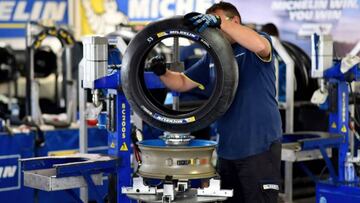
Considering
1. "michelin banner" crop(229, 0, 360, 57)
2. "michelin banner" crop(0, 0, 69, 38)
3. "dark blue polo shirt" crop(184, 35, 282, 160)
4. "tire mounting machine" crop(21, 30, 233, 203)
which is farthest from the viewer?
"michelin banner" crop(0, 0, 69, 38)

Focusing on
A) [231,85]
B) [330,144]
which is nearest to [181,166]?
[231,85]

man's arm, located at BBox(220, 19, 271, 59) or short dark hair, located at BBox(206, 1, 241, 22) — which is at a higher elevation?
short dark hair, located at BBox(206, 1, 241, 22)

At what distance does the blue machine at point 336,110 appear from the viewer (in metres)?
6.00

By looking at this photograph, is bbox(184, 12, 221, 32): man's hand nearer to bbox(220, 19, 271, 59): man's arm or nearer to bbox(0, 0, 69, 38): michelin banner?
bbox(220, 19, 271, 59): man's arm

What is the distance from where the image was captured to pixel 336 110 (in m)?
6.23

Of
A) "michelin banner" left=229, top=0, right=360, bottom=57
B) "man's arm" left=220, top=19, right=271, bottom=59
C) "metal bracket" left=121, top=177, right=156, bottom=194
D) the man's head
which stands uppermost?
"michelin banner" left=229, top=0, right=360, bottom=57

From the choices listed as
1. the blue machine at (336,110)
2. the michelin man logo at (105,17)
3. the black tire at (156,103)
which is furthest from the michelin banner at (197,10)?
the black tire at (156,103)

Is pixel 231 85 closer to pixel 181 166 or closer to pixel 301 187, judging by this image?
pixel 181 166

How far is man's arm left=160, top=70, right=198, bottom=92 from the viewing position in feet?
14.2

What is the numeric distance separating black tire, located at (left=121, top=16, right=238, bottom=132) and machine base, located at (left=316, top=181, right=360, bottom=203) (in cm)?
237

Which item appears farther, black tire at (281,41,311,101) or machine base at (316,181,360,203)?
black tire at (281,41,311,101)

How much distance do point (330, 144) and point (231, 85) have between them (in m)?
2.44

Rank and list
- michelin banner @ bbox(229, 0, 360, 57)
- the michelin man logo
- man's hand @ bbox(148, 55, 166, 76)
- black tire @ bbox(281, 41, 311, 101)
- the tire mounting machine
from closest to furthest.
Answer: the tire mounting machine, man's hand @ bbox(148, 55, 166, 76), black tire @ bbox(281, 41, 311, 101), michelin banner @ bbox(229, 0, 360, 57), the michelin man logo

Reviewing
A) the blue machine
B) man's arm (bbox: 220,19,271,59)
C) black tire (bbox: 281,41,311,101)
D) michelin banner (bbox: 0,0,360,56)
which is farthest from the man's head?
black tire (bbox: 281,41,311,101)
